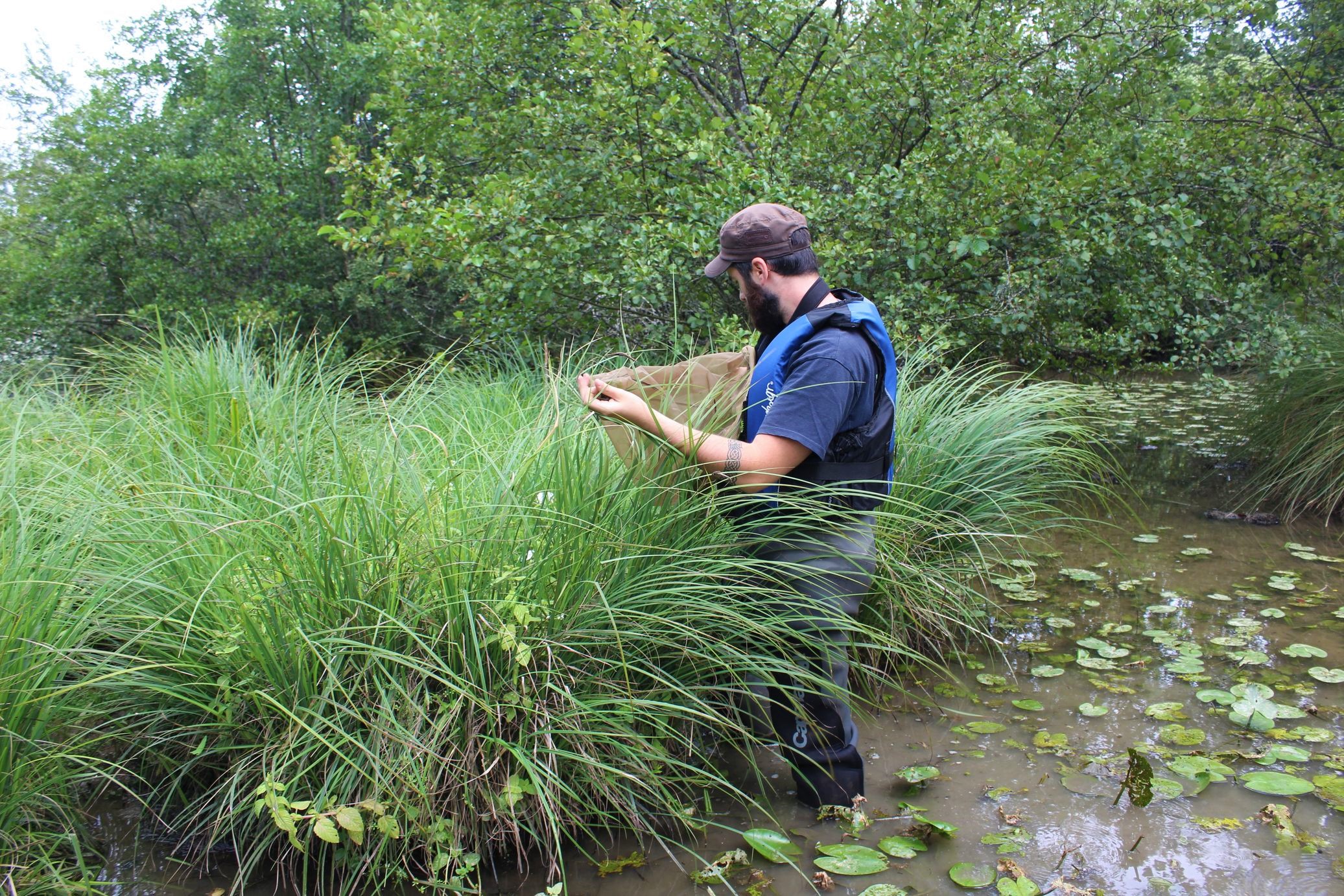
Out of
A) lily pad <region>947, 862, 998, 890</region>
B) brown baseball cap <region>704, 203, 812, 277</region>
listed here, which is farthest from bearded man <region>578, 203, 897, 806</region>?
lily pad <region>947, 862, 998, 890</region>

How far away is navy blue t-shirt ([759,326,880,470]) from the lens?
2.48 metres

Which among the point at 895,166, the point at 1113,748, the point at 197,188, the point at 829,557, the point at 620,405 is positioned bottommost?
the point at 1113,748

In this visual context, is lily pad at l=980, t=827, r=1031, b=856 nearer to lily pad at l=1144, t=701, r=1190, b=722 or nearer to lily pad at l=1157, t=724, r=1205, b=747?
lily pad at l=1157, t=724, r=1205, b=747

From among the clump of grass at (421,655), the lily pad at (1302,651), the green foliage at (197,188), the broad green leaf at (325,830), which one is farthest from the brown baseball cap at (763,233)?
the green foliage at (197,188)

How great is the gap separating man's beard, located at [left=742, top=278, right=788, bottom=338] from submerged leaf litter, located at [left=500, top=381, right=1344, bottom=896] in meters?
1.41

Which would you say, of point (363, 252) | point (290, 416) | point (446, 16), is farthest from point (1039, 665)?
point (446, 16)

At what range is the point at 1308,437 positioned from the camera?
5.96 metres

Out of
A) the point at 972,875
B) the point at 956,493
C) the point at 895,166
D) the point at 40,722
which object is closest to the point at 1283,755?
the point at 972,875

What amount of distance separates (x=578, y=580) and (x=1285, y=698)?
8.97 feet

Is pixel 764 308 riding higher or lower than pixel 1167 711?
higher

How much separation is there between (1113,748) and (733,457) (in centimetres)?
175

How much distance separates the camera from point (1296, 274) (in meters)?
7.04

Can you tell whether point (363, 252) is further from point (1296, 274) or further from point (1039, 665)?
point (1296, 274)

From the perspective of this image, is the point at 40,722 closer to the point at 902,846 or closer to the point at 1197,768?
the point at 902,846
